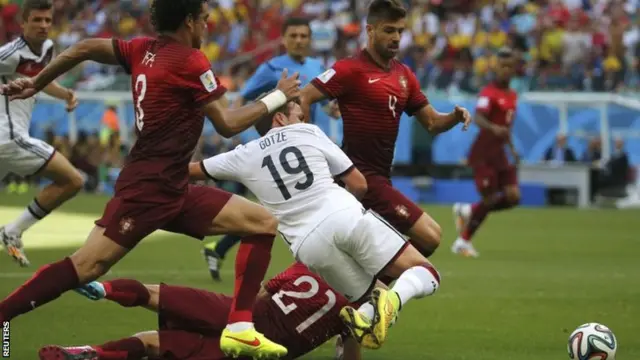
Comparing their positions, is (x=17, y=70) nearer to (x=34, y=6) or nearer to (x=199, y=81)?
(x=34, y=6)

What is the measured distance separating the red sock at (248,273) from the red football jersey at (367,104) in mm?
2265

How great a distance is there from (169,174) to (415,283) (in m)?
1.67

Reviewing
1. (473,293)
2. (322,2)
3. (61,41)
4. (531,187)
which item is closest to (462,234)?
(473,293)

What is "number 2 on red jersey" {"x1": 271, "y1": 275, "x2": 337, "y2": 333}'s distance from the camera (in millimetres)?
7781

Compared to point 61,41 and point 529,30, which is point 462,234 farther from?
point 61,41

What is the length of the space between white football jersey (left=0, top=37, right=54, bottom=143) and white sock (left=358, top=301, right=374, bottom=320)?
Result: 5814 mm

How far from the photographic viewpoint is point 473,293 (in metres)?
12.4

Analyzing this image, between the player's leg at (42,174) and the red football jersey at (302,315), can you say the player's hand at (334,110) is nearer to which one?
the player's leg at (42,174)

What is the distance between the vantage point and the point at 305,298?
7824 mm

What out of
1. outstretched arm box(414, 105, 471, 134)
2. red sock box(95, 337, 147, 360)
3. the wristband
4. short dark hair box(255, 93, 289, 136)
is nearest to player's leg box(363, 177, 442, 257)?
outstretched arm box(414, 105, 471, 134)

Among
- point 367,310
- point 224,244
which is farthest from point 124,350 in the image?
point 224,244

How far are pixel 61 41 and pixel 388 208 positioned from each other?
2638cm

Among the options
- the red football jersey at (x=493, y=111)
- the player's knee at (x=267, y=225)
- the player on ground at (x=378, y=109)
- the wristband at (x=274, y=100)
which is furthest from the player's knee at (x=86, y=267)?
the red football jersey at (x=493, y=111)

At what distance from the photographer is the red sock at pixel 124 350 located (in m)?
7.43
